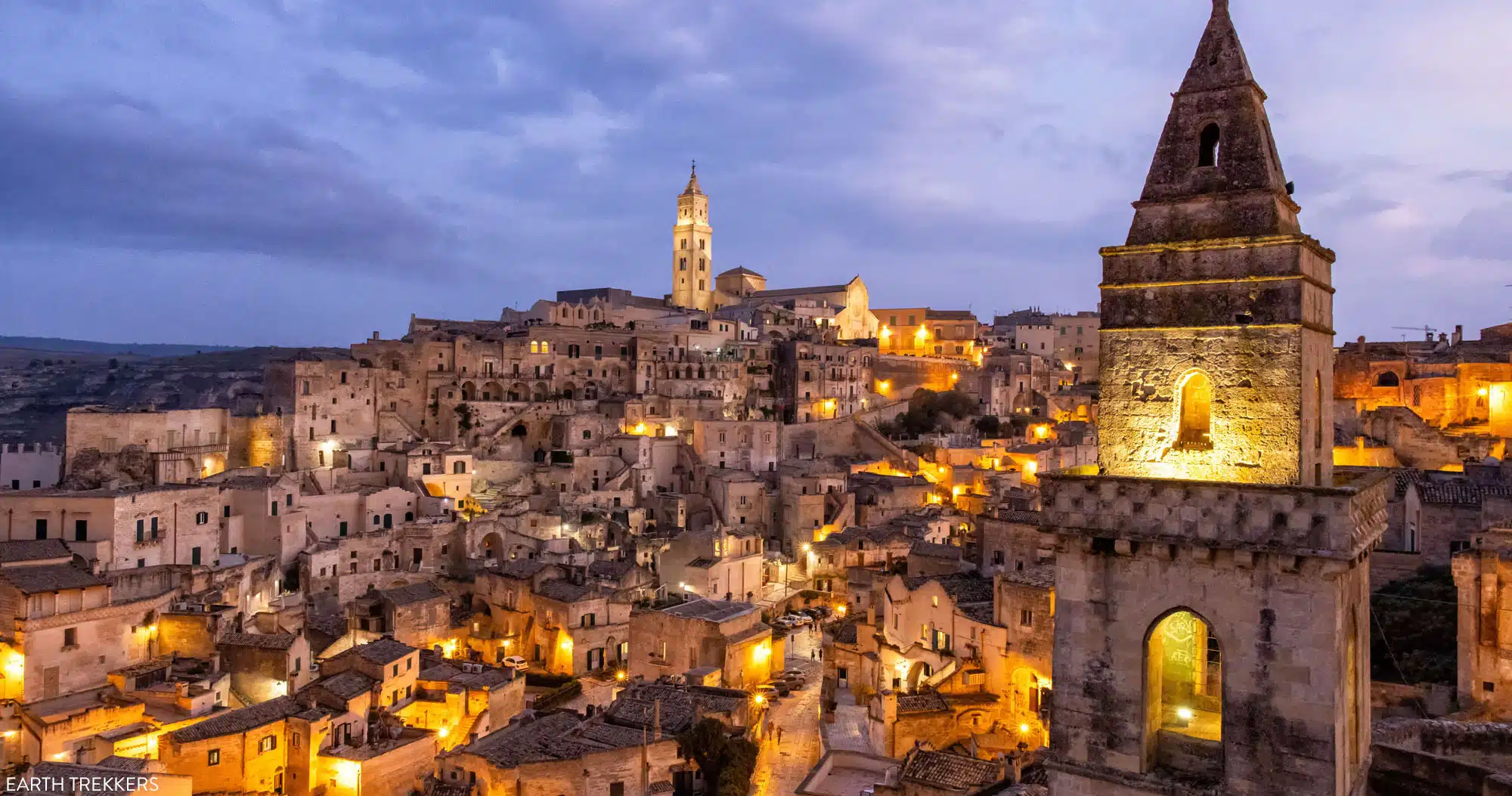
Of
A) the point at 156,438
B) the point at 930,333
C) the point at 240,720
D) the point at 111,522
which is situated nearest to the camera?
the point at 240,720

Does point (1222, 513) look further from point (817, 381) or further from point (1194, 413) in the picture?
point (817, 381)

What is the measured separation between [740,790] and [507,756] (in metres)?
5.21

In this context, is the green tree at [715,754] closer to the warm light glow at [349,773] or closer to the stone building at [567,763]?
the stone building at [567,763]

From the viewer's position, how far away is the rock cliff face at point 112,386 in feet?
224

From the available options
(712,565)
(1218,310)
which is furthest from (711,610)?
(1218,310)

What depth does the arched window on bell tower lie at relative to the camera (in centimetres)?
979

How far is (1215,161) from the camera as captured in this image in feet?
33.6

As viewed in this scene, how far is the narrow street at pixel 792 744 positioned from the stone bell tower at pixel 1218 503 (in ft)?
38.3

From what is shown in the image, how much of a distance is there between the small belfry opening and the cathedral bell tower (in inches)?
2989

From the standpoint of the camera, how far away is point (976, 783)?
17.5 m

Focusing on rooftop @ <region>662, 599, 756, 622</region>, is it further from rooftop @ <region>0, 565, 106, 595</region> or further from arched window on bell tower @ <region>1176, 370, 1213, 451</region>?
arched window on bell tower @ <region>1176, 370, 1213, 451</region>

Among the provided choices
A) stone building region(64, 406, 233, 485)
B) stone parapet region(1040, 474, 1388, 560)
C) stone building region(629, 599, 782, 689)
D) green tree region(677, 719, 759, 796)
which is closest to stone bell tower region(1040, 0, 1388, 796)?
stone parapet region(1040, 474, 1388, 560)

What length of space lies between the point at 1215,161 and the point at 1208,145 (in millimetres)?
257

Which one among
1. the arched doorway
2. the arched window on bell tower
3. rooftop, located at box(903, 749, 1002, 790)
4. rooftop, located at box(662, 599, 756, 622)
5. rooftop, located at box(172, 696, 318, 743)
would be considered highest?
the arched window on bell tower
